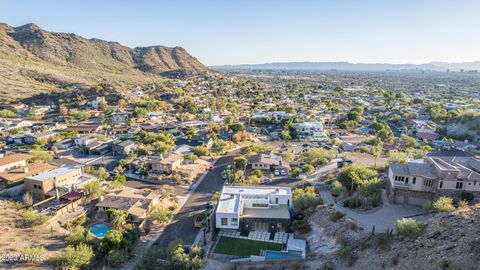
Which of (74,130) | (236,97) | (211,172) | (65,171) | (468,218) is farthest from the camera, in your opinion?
(236,97)

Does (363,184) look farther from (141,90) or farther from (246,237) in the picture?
(141,90)

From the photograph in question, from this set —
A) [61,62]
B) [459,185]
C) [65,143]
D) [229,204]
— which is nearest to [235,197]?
[229,204]

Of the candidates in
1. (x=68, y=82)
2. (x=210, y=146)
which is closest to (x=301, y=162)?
(x=210, y=146)

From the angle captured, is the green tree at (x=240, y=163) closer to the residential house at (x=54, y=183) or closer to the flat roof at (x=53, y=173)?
the residential house at (x=54, y=183)

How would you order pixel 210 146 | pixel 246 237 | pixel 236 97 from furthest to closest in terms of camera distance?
pixel 236 97, pixel 210 146, pixel 246 237

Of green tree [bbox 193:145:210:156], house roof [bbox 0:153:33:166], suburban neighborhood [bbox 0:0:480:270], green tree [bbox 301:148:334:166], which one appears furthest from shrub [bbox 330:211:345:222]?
house roof [bbox 0:153:33:166]

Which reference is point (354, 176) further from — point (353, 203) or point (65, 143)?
point (65, 143)
